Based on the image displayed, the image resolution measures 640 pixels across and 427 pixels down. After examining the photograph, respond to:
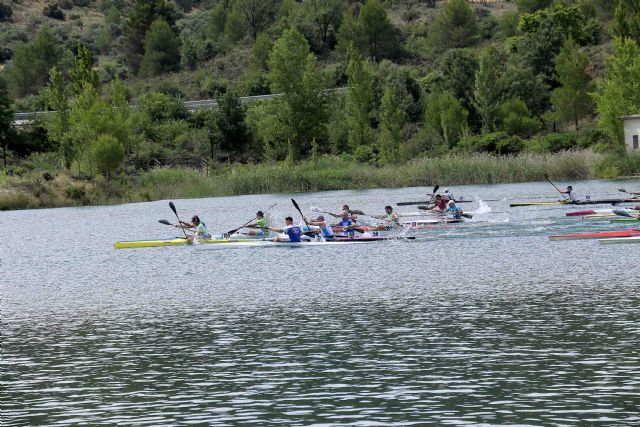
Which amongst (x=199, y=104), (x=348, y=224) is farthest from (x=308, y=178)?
(x=348, y=224)

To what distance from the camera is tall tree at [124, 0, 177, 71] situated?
141375mm

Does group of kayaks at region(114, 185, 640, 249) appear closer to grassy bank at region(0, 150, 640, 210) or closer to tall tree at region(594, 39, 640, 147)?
grassy bank at region(0, 150, 640, 210)

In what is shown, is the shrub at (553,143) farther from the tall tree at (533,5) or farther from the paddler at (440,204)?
the tall tree at (533,5)

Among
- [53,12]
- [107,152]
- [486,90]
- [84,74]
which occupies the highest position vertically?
[53,12]

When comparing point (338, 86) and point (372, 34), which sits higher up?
point (372, 34)

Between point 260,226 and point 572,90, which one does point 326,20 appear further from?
point 260,226

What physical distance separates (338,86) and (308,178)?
40.4 metres

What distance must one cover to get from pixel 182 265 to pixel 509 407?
24421 mm

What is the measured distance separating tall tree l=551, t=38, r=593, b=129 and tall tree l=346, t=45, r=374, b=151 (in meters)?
16.5

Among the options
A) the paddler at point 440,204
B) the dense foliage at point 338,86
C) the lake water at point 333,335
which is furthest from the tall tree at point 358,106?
the lake water at point 333,335

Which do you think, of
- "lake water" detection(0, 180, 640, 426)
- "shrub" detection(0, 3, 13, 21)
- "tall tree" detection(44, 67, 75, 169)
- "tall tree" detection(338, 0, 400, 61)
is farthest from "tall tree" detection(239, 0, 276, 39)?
"lake water" detection(0, 180, 640, 426)

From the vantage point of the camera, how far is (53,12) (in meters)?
172

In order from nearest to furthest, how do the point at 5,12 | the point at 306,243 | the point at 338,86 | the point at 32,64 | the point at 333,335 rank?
the point at 333,335 → the point at 306,243 → the point at 338,86 → the point at 32,64 → the point at 5,12

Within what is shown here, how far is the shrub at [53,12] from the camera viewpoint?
565 ft
